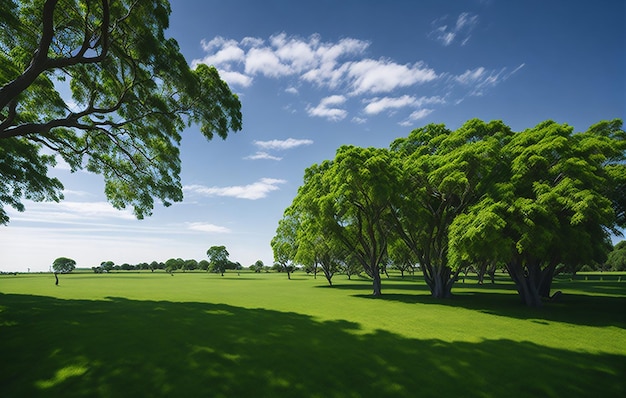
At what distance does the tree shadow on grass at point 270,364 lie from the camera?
22.6 feet

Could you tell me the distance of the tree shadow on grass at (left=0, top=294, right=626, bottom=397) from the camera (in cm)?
689

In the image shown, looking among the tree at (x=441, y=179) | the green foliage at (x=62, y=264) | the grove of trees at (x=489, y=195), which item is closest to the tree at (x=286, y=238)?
the grove of trees at (x=489, y=195)

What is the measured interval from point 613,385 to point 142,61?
2110 centimetres

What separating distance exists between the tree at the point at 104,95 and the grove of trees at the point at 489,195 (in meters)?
13.2

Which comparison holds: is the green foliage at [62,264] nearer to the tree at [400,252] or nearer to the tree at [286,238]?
the tree at [286,238]

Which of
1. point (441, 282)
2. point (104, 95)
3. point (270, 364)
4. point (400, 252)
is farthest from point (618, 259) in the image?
point (104, 95)

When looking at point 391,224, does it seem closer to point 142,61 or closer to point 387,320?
point 387,320

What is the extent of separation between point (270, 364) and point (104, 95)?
58.2 ft

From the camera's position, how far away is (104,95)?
16719 millimetres

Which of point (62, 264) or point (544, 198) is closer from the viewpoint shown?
point (544, 198)

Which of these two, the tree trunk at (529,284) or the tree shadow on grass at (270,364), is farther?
the tree trunk at (529,284)

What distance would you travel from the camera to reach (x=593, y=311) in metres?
19.0

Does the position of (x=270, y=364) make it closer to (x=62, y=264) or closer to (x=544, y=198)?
(x=544, y=198)

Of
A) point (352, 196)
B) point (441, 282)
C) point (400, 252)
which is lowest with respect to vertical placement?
point (441, 282)
